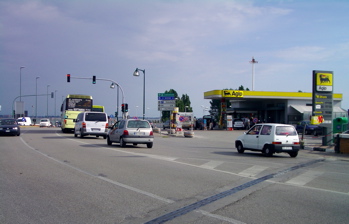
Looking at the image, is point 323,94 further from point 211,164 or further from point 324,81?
point 211,164

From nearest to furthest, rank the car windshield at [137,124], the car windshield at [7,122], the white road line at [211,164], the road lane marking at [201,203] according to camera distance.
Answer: the road lane marking at [201,203], the white road line at [211,164], the car windshield at [137,124], the car windshield at [7,122]

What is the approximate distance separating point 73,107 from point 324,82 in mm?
24310

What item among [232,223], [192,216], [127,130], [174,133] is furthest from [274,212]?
[174,133]

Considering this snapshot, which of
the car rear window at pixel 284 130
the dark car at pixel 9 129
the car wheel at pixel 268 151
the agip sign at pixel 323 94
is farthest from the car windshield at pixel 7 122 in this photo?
the agip sign at pixel 323 94

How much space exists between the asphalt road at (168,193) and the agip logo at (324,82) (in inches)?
515

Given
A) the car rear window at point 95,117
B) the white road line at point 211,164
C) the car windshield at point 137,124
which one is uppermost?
the car rear window at point 95,117

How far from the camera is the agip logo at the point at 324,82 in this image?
25189 mm

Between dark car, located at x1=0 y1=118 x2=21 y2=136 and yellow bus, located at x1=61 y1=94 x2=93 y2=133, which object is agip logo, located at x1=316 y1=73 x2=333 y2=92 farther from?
dark car, located at x1=0 y1=118 x2=21 y2=136

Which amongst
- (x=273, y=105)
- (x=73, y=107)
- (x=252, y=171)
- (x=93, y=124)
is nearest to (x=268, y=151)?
(x=252, y=171)

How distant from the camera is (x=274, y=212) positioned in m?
6.84

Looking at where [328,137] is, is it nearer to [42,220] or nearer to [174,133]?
[174,133]

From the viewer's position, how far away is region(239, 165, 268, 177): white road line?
1144 cm

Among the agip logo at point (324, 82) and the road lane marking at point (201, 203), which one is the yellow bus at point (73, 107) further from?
the road lane marking at point (201, 203)

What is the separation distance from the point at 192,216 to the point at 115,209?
1535 mm
